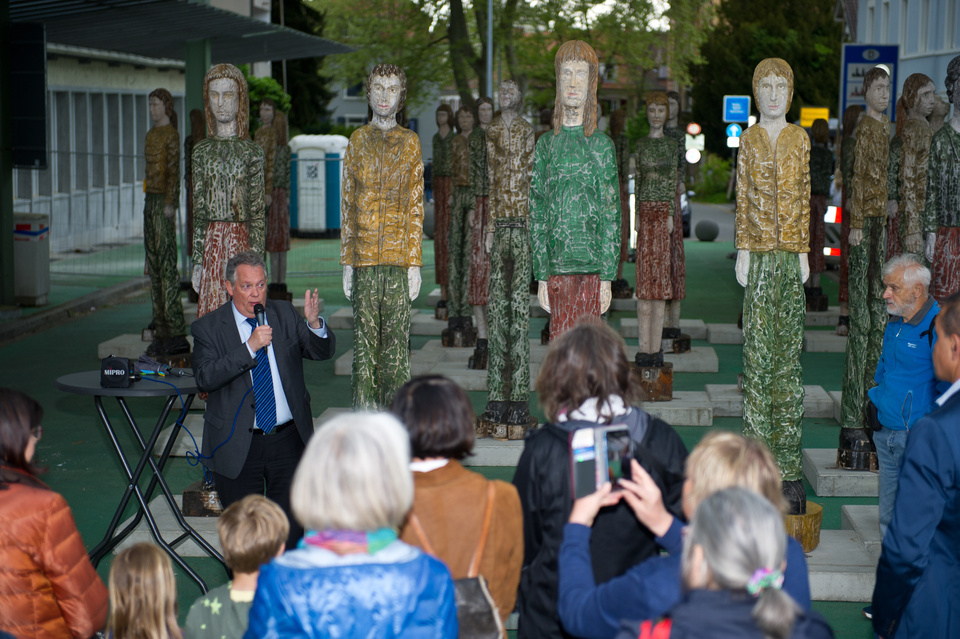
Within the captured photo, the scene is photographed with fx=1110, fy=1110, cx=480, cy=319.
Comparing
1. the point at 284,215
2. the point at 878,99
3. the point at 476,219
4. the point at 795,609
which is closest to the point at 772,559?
the point at 795,609

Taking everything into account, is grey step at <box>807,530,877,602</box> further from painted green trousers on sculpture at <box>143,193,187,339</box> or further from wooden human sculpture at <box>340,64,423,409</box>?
painted green trousers on sculpture at <box>143,193,187,339</box>

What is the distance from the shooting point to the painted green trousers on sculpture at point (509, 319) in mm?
7758

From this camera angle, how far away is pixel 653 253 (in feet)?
32.1

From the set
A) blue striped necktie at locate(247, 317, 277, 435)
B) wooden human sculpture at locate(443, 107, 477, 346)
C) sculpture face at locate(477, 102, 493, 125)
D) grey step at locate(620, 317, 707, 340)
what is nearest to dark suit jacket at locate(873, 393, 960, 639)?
blue striped necktie at locate(247, 317, 277, 435)

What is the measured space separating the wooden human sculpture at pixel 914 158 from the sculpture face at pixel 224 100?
474cm

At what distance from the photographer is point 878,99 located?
7992mm

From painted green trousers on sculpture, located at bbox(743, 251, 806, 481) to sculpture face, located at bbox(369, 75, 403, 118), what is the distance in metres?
2.23

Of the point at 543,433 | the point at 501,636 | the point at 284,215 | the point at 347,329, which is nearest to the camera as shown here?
the point at 501,636

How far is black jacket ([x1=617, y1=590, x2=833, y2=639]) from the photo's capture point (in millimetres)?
2447

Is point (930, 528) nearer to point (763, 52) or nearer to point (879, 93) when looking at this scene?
point (879, 93)

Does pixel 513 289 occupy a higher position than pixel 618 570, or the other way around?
pixel 513 289

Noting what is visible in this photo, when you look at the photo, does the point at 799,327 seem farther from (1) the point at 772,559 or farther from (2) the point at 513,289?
(1) the point at 772,559

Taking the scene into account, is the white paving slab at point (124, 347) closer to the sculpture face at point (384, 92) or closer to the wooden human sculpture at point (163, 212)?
the wooden human sculpture at point (163, 212)

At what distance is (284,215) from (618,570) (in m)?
11.8
